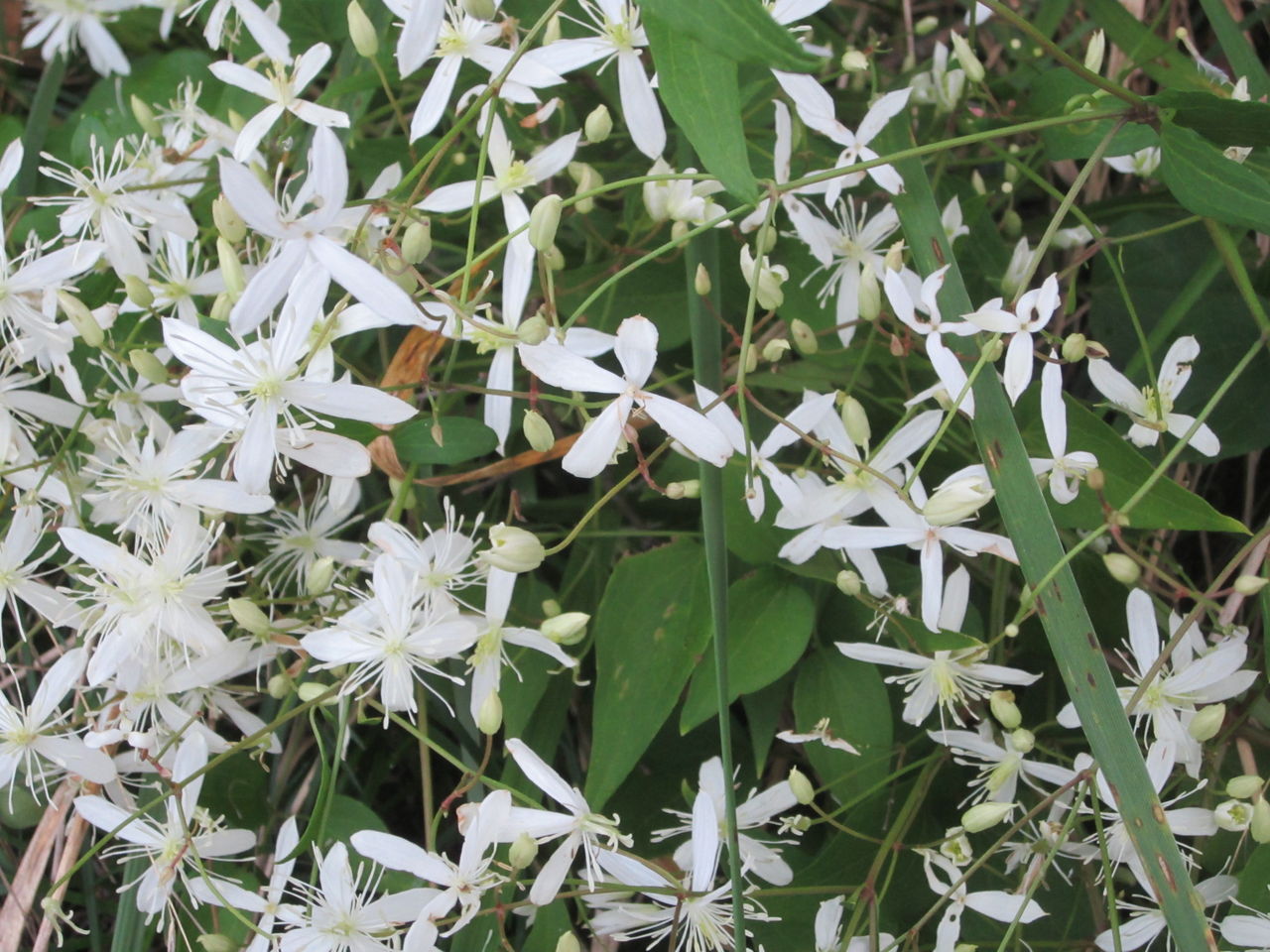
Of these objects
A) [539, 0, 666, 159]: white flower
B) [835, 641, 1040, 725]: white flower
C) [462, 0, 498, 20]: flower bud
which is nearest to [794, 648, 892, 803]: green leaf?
[835, 641, 1040, 725]: white flower

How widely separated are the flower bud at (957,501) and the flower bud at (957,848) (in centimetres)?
21

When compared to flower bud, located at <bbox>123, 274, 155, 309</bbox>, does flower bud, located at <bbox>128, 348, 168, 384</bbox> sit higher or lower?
lower

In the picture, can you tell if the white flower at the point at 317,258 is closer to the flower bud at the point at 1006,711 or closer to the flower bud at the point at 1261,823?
the flower bud at the point at 1006,711

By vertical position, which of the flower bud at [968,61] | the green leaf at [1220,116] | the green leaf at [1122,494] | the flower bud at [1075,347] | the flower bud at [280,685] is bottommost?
the flower bud at [280,685]

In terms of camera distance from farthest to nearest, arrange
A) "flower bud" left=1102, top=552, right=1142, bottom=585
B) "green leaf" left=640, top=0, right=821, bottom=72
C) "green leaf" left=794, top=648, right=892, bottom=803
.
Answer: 1. "green leaf" left=794, top=648, right=892, bottom=803
2. "flower bud" left=1102, top=552, right=1142, bottom=585
3. "green leaf" left=640, top=0, right=821, bottom=72

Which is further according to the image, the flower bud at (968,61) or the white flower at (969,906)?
the flower bud at (968,61)

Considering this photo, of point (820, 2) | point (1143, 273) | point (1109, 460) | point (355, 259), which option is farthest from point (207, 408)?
point (1143, 273)

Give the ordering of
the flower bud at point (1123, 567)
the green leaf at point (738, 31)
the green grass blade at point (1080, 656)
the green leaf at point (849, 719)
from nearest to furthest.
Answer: the green leaf at point (738, 31) < the green grass blade at point (1080, 656) < the flower bud at point (1123, 567) < the green leaf at point (849, 719)

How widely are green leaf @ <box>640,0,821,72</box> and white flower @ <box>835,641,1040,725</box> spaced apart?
38 cm

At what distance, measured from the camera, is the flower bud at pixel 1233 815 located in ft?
2.08

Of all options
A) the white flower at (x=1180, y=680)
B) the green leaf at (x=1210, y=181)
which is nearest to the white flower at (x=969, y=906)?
the white flower at (x=1180, y=680)

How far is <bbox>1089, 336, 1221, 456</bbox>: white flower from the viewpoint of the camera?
678mm

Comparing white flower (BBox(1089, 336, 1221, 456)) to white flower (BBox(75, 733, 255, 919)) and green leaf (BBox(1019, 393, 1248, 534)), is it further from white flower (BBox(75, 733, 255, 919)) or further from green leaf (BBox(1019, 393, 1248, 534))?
white flower (BBox(75, 733, 255, 919))

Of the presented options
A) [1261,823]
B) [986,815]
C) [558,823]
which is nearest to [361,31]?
[558,823]
